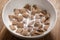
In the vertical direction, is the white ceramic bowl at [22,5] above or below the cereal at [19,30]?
above

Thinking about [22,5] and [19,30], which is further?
[22,5]

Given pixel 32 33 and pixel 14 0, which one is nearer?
pixel 32 33

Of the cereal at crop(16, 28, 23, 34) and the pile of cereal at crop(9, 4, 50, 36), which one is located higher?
the pile of cereal at crop(9, 4, 50, 36)

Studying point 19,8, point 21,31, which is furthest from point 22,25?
point 19,8

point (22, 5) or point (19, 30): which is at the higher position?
point (22, 5)

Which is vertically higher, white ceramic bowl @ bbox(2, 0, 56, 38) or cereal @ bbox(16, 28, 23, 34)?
white ceramic bowl @ bbox(2, 0, 56, 38)

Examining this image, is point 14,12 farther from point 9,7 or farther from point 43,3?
point 43,3

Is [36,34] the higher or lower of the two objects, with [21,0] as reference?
lower
